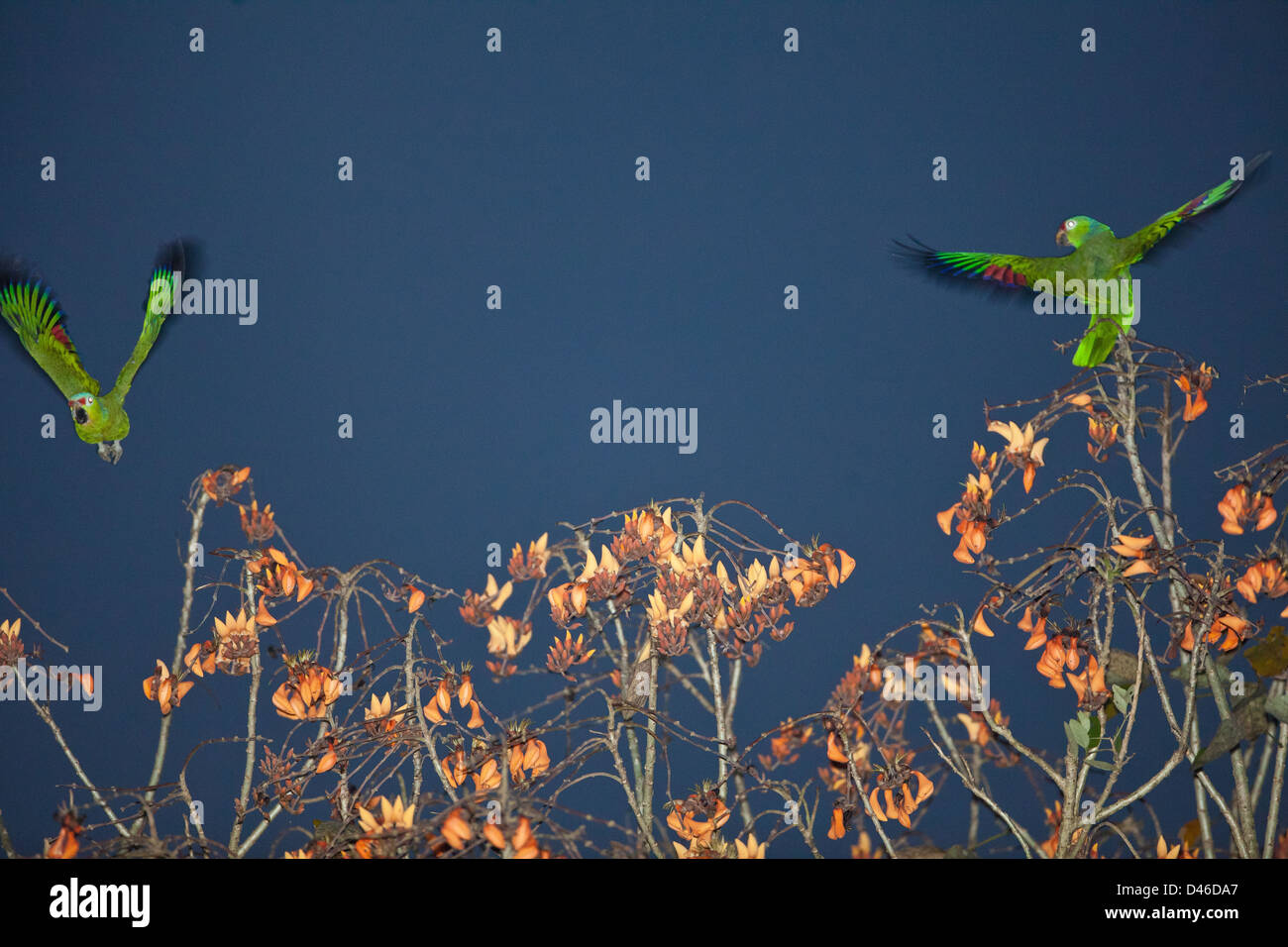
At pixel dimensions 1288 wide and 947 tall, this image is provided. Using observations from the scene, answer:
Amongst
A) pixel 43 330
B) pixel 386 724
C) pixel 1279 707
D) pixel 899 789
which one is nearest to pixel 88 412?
pixel 43 330

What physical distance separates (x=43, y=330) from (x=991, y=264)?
6.83 ft

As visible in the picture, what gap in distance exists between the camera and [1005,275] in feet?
6.17

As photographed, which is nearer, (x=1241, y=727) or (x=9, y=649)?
(x=1241, y=727)

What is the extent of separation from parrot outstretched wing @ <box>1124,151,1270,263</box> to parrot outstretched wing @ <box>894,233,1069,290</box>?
0.13 m

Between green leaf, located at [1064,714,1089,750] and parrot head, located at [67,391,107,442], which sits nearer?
green leaf, located at [1064,714,1089,750]

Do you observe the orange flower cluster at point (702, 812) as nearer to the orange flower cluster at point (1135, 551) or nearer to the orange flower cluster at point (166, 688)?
the orange flower cluster at point (1135, 551)

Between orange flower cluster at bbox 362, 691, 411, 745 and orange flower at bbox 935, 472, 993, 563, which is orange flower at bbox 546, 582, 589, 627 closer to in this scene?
orange flower cluster at bbox 362, 691, 411, 745

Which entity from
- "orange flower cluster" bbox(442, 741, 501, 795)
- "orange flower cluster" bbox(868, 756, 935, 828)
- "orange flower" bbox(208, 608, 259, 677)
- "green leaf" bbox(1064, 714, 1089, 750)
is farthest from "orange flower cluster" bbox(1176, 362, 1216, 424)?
"orange flower" bbox(208, 608, 259, 677)

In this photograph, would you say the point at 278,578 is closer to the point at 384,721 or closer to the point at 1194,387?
the point at 384,721

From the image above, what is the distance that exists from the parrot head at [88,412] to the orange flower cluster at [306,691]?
108 centimetres

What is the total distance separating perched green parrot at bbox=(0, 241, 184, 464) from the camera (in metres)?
1.88

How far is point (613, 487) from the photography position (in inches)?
76.3

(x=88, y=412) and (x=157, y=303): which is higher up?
(x=157, y=303)
